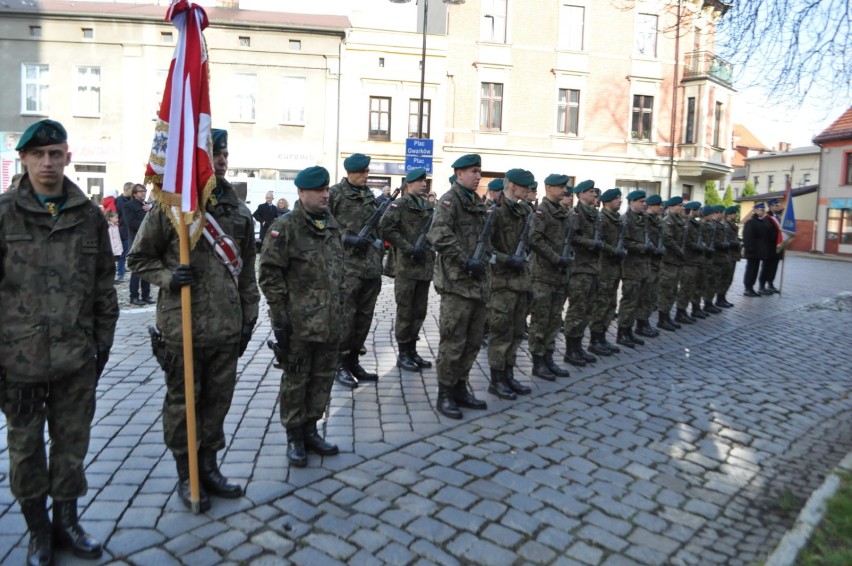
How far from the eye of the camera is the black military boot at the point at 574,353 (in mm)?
8180

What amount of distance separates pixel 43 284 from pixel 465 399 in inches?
147

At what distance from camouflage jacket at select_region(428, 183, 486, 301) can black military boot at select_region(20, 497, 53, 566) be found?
3530mm

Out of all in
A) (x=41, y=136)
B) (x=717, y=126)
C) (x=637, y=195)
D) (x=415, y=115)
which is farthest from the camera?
(x=717, y=126)

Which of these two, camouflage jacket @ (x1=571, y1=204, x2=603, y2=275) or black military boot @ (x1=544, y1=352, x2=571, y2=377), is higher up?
camouflage jacket @ (x1=571, y1=204, x2=603, y2=275)

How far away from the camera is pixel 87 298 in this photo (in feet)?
11.8

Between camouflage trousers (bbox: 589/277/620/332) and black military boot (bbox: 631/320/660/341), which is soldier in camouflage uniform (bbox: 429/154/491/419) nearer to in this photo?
camouflage trousers (bbox: 589/277/620/332)

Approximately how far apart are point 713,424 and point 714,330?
5615 millimetres

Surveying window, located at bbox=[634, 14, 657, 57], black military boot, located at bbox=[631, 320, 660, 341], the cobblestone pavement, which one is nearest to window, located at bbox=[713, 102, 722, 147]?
window, located at bbox=[634, 14, 657, 57]

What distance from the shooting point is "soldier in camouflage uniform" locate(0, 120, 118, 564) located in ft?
11.1

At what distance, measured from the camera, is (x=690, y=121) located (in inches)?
1412

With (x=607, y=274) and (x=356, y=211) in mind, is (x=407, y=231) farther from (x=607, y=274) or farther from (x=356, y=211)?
(x=607, y=274)

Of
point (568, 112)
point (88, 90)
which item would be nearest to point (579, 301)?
point (568, 112)

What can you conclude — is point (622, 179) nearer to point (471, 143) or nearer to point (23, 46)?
point (471, 143)

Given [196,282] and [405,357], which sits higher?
[196,282]
